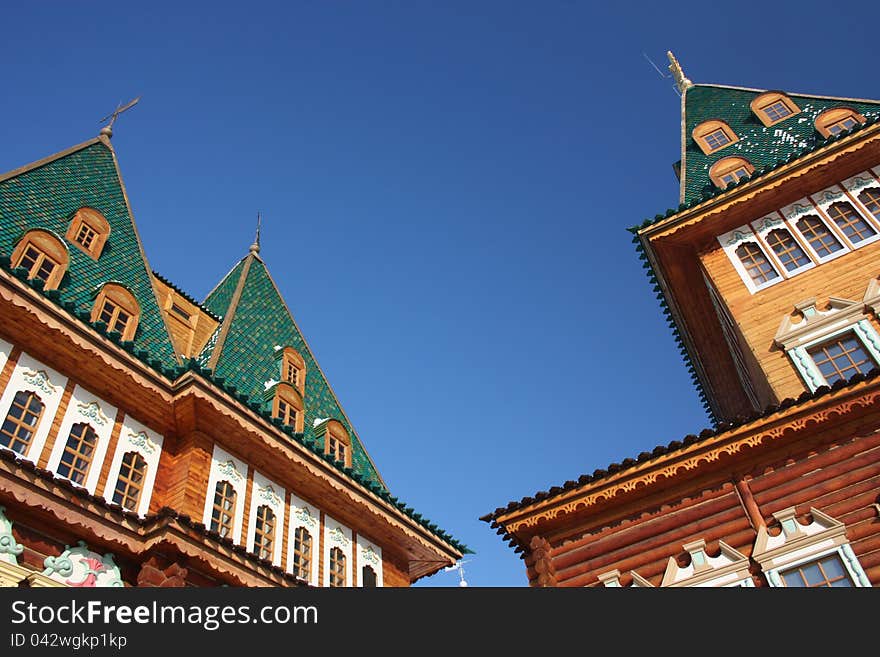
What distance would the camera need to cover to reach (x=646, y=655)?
7.27 metres

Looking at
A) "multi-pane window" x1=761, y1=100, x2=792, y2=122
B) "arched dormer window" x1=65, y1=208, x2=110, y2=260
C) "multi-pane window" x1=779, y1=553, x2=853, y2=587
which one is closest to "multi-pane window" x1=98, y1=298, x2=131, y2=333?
"arched dormer window" x1=65, y1=208, x2=110, y2=260

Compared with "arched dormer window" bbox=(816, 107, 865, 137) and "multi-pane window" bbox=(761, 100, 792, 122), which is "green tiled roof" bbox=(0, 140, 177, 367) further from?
"multi-pane window" bbox=(761, 100, 792, 122)

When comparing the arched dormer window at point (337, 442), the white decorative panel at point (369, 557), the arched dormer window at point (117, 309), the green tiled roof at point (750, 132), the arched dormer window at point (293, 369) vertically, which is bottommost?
the white decorative panel at point (369, 557)

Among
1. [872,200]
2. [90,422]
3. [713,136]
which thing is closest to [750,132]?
[713,136]

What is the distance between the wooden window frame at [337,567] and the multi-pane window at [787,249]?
39.7ft

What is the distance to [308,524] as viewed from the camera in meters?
16.9

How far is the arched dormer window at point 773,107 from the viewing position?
22.8 meters

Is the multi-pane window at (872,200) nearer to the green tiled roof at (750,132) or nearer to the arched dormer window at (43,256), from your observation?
the green tiled roof at (750,132)

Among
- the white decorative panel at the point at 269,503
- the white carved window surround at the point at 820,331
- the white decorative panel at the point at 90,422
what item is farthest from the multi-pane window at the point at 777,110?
the white decorative panel at the point at 90,422

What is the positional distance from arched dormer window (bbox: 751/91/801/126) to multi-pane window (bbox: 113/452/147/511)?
787 inches

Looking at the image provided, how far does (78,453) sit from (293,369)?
329 inches

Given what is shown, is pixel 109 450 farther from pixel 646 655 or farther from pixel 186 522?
pixel 646 655

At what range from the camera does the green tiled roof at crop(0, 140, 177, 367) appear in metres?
15.5

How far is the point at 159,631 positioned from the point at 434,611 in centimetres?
281
